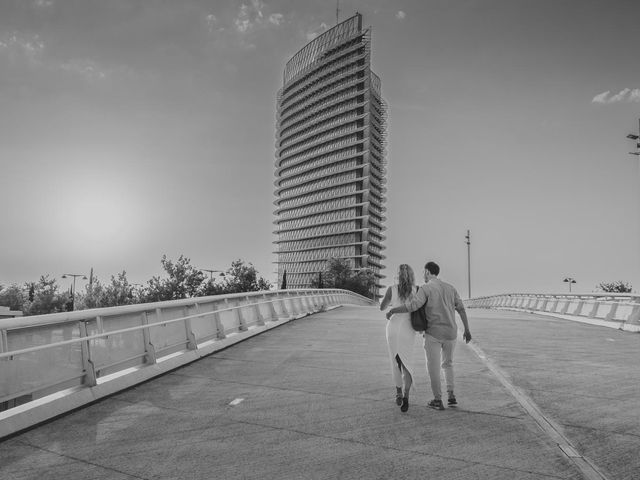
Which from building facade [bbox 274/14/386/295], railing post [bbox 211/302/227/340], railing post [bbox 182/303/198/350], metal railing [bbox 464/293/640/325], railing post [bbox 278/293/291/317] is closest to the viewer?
railing post [bbox 182/303/198/350]

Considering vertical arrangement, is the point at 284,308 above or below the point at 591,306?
above

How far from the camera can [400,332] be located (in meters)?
7.21

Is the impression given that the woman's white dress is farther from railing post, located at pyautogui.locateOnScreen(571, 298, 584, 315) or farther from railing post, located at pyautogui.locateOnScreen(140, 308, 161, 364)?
railing post, located at pyautogui.locateOnScreen(571, 298, 584, 315)

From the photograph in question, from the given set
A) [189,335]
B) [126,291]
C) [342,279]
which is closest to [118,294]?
[126,291]

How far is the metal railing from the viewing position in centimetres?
1872

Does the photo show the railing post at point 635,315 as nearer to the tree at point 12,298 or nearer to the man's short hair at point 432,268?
the man's short hair at point 432,268

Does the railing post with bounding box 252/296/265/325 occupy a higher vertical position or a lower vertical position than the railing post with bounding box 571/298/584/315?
higher

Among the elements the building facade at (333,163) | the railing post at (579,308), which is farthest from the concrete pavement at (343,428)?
the building facade at (333,163)

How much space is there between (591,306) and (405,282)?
60.9 feet

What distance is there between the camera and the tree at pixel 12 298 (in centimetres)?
7856

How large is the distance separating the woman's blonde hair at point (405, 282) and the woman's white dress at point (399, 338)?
0.07 metres

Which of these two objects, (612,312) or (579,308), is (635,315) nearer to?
(612,312)

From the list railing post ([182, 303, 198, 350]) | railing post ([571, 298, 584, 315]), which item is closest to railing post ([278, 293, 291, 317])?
railing post ([182, 303, 198, 350])

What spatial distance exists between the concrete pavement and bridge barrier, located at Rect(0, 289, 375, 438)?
241 millimetres
